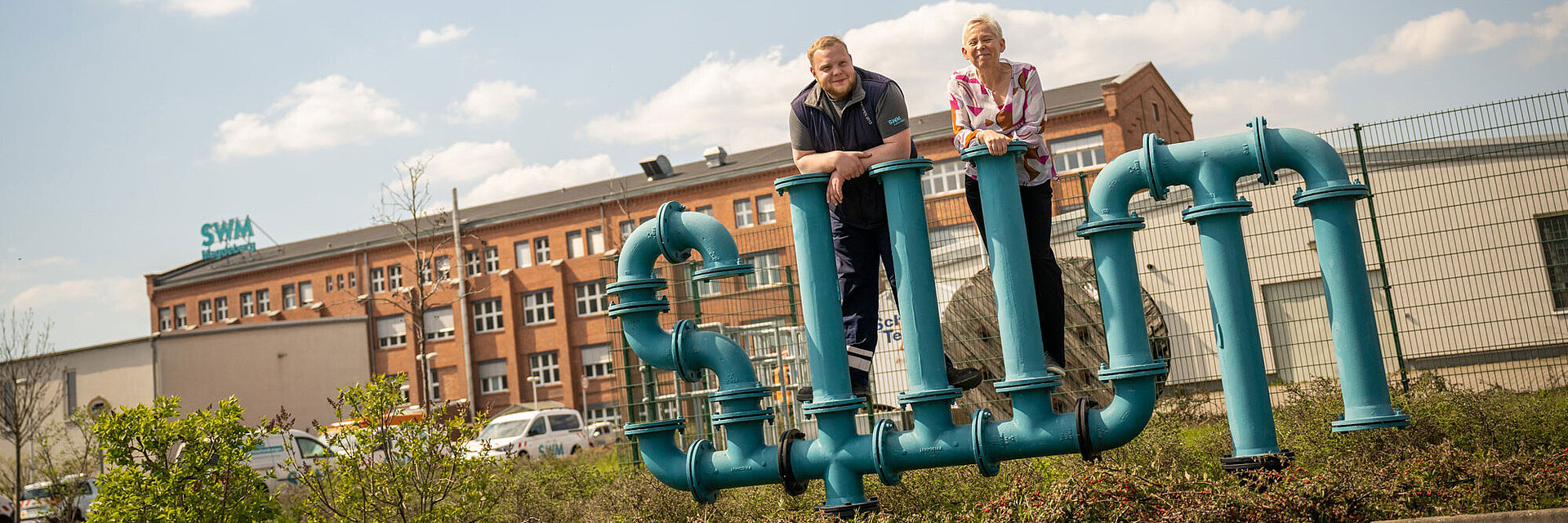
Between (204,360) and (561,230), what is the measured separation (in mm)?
22937

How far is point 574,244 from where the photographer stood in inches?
2154

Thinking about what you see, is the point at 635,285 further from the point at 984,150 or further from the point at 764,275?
the point at 764,275

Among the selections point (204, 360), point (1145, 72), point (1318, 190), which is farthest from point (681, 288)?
point (1145, 72)

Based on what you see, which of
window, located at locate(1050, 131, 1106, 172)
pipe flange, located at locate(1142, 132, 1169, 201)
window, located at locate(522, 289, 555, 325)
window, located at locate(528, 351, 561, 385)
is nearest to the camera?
pipe flange, located at locate(1142, 132, 1169, 201)

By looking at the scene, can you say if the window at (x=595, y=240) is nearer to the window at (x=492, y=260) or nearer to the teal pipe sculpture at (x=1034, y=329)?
the window at (x=492, y=260)

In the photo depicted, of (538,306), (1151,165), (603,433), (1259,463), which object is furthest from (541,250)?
(1259,463)

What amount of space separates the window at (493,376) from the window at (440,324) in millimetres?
2972

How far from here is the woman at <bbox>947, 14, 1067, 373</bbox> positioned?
4441mm

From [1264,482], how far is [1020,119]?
1800mm

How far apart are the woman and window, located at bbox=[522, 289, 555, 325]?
5179 centimetres

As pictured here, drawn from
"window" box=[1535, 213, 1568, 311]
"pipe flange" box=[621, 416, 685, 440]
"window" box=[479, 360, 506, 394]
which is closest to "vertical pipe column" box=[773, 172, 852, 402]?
"pipe flange" box=[621, 416, 685, 440]

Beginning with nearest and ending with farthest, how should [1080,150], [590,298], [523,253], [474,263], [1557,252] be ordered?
1. [1557,252]
2. [1080,150]
3. [590,298]
4. [523,253]
5. [474,263]

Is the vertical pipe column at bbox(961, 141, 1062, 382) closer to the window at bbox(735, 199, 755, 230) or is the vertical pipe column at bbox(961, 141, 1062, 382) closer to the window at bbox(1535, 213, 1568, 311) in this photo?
the window at bbox(1535, 213, 1568, 311)

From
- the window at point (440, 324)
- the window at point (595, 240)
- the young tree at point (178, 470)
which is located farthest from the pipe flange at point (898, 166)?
the window at point (440, 324)
